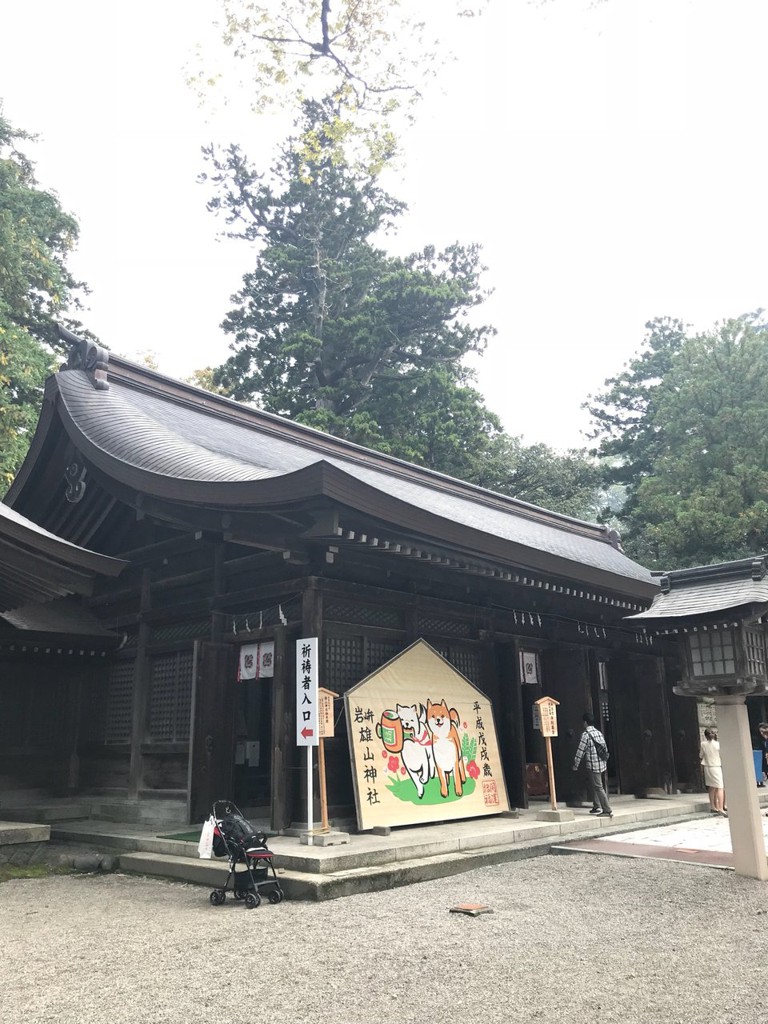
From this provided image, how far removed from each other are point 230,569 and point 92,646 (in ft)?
8.86

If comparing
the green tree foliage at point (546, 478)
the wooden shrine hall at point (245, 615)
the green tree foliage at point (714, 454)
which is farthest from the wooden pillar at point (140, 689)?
the green tree foliage at point (546, 478)

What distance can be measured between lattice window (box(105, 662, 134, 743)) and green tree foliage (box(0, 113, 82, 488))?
26.2 feet

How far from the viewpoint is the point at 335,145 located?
8.64m

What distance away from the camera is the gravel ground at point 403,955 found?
12.8ft

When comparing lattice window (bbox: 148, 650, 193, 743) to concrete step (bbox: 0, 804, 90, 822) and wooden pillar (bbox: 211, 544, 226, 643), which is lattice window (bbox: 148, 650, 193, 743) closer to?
wooden pillar (bbox: 211, 544, 226, 643)

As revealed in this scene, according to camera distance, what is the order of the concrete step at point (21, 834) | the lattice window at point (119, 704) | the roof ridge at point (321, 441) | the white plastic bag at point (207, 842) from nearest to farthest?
1. the white plastic bag at point (207, 842)
2. the concrete step at point (21, 834)
3. the lattice window at point (119, 704)
4. the roof ridge at point (321, 441)

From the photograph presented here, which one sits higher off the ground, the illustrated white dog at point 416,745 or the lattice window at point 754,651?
the lattice window at point 754,651

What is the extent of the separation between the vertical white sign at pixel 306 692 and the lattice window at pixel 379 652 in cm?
135

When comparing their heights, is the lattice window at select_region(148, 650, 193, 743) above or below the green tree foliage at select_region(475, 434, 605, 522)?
below

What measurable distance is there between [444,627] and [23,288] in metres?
14.8

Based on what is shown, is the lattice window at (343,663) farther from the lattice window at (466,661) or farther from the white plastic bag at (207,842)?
the white plastic bag at (207,842)

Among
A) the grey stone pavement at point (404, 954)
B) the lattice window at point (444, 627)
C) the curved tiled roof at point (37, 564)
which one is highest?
the curved tiled roof at point (37, 564)

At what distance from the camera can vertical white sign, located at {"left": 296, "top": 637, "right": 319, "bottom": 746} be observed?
7.96 metres

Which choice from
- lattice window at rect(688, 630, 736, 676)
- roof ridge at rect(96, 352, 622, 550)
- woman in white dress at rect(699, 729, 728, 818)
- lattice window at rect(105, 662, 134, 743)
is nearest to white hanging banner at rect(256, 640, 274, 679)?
lattice window at rect(105, 662, 134, 743)
